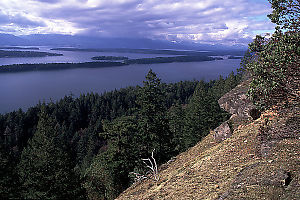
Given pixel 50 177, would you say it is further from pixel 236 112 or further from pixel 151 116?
pixel 236 112

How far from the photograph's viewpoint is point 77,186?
20.1 m

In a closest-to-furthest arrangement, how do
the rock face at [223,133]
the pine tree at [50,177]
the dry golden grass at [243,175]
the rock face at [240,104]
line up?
the dry golden grass at [243,175] → the pine tree at [50,177] → the rock face at [223,133] → the rock face at [240,104]

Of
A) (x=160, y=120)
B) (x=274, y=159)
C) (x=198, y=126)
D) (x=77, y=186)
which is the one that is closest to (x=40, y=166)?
(x=77, y=186)

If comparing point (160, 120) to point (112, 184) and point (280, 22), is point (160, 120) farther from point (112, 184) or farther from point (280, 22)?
point (280, 22)

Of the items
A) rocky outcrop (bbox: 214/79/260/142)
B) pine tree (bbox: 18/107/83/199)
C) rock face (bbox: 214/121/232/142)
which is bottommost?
pine tree (bbox: 18/107/83/199)

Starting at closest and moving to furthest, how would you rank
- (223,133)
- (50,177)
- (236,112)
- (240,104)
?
1. (50,177)
2. (223,133)
3. (240,104)
4. (236,112)

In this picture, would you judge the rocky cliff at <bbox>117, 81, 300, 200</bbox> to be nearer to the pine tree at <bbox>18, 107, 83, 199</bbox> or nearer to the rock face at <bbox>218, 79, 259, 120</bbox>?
the rock face at <bbox>218, 79, 259, 120</bbox>

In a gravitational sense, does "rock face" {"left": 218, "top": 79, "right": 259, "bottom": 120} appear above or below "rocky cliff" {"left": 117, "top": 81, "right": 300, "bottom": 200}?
above

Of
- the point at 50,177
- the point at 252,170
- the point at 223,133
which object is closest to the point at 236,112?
the point at 223,133

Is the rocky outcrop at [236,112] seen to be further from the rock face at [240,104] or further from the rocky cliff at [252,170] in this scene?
the rocky cliff at [252,170]

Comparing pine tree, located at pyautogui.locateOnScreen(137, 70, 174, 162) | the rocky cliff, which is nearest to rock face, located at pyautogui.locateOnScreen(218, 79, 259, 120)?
the rocky cliff

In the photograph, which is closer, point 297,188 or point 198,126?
point 297,188


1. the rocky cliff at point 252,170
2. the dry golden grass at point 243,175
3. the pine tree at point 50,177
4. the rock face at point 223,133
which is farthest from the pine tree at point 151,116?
the pine tree at point 50,177

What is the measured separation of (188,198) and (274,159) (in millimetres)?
4741
